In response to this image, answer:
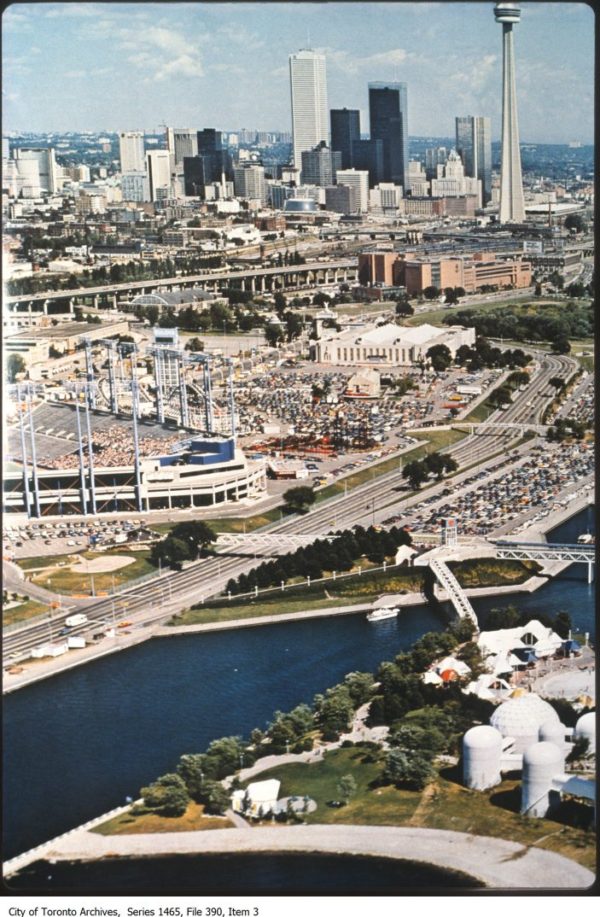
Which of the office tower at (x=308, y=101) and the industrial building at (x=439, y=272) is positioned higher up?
the office tower at (x=308, y=101)

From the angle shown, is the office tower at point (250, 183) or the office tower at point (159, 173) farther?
the office tower at point (250, 183)

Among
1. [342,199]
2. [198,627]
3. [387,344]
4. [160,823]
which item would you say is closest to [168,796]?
[160,823]

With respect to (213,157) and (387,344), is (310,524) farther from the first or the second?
(213,157)

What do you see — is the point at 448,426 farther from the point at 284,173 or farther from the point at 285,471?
the point at 284,173

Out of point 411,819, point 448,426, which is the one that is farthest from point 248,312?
point 411,819

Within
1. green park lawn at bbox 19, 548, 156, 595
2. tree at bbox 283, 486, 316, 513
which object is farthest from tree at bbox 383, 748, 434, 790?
tree at bbox 283, 486, 316, 513

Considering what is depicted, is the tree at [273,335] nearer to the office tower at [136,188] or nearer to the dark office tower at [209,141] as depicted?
the dark office tower at [209,141]

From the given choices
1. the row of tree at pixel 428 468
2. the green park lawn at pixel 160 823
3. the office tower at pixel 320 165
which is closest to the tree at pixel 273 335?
the office tower at pixel 320 165
